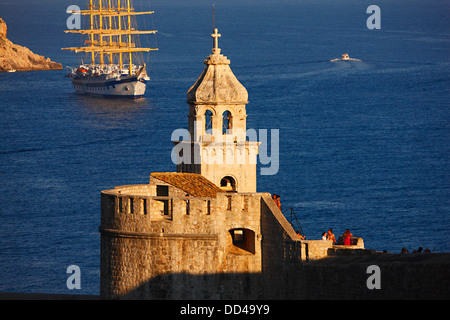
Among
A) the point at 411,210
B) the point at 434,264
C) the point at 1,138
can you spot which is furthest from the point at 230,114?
the point at 1,138

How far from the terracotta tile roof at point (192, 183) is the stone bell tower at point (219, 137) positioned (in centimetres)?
125

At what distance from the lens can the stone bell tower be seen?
145 feet

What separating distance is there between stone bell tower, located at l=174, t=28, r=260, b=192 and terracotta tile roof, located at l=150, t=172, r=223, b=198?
1.25m

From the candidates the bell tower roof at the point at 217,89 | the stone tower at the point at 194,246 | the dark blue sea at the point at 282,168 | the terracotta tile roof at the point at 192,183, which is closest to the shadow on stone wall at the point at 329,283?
the stone tower at the point at 194,246

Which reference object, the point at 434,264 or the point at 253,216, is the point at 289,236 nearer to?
the point at 253,216

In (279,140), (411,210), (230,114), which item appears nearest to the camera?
(230,114)

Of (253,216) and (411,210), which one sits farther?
(411,210)

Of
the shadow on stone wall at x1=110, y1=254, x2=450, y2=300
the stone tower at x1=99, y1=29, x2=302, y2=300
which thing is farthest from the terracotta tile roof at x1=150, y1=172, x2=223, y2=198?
the shadow on stone wall at x1=110, y1=254, x2=450, y2=300

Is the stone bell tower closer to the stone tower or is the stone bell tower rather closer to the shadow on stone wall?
the stone tower

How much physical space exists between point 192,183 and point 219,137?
3364mm
